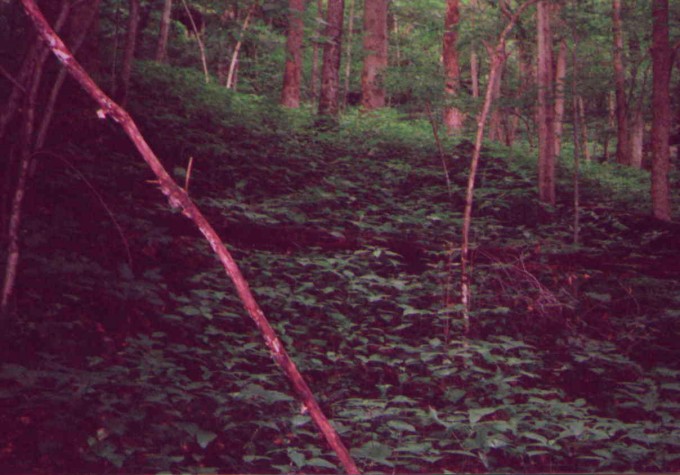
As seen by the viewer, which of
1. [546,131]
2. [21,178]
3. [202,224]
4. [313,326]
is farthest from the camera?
[546,131]

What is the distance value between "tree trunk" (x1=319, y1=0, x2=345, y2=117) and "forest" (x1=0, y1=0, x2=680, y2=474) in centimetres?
132

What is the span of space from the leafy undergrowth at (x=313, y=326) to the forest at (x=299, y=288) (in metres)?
0.03

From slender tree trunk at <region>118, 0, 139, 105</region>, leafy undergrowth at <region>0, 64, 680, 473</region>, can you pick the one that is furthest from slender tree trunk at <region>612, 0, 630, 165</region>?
slender tree trunk at <region>118, 0, 139, 105</region>

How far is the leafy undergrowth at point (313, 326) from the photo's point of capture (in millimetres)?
3982

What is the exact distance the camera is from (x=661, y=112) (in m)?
11.8

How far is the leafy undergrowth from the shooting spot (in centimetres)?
398

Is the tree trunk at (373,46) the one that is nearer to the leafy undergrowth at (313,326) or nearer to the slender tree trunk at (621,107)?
the slender tree trunk at (621,107)

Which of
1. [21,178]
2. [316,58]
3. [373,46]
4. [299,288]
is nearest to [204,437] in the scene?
[21,178]

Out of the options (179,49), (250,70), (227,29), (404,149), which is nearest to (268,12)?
(227,29)

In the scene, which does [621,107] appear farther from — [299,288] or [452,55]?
[299,288]

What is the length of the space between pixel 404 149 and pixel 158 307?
396 inches

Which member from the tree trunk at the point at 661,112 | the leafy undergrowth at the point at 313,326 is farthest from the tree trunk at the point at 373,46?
the tree trunk at the point at 661,112

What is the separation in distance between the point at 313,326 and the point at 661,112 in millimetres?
9038

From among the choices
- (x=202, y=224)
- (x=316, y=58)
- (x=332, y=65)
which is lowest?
(x=202, y=224)
